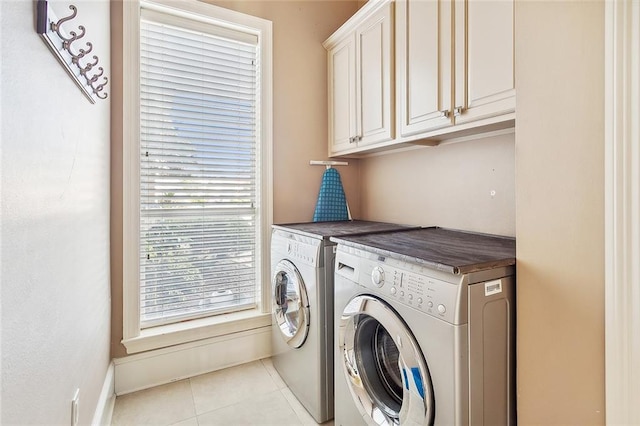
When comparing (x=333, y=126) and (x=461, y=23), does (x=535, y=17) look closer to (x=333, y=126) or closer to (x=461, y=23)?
(x=461, y=23)

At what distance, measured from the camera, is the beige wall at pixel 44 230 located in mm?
676

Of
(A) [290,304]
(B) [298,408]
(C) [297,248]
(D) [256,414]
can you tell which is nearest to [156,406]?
(D) [256,414]

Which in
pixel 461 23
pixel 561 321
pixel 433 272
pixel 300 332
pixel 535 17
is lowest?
pixel 300 332

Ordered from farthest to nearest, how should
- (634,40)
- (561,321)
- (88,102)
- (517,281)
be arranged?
(88,102), (517,281), (561,321), (634,40)

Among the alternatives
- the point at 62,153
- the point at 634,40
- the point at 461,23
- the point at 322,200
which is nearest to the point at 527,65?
the point at 634,40

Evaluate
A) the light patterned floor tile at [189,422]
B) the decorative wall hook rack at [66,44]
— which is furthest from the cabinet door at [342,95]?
the light patterned floor tile at [189,422]

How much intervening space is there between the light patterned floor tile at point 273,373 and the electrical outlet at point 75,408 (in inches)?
43.9

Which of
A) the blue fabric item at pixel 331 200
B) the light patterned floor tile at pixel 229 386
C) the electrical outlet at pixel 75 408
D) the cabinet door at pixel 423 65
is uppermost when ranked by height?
the cabinet door at pixel 423 65

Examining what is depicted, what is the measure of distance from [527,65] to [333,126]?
5.33 ft

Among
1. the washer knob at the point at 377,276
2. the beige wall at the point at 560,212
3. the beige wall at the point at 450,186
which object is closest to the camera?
the beige wall at the point at 560,212

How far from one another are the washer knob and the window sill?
4.48ft

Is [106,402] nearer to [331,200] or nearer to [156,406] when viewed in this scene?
[156,406]

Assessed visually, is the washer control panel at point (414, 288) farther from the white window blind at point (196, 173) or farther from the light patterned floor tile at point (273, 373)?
the white window blind at point (196, 173)

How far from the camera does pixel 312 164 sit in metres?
2.52
